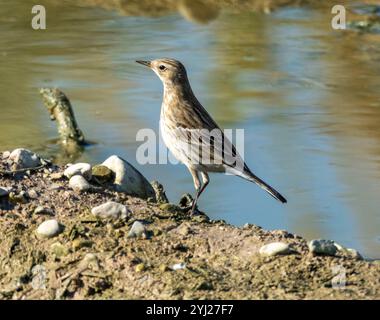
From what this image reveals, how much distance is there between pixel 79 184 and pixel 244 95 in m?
4.38

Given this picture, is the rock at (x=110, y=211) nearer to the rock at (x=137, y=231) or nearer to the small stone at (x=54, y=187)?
the rock at (x=137, y=231)

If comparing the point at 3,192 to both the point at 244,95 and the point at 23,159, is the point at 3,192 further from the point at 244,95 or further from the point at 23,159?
the point at 244,95

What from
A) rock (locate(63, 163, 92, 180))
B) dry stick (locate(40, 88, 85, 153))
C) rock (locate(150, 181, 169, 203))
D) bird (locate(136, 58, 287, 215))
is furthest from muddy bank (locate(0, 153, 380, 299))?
dry stick (locate(40, 88, 85, 153))

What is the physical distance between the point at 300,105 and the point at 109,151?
7.83 ft

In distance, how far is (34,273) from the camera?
22.2 feet

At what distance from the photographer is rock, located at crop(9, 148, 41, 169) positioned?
8.05 metres

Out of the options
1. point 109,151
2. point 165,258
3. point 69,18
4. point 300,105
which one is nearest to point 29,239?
point 165,258

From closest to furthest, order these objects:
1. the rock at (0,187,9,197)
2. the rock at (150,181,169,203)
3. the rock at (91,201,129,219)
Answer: the rock at (91,201,129,219) < the rock at (0,187,9,197) < the rock at (150,181,169,203)

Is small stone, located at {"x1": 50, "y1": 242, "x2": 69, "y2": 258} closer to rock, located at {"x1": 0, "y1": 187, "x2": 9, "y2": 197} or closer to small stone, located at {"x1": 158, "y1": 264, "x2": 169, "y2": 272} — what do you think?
small stone, located at {"x1": 158, "y1": 264, "x2": 169, "y2": 272}

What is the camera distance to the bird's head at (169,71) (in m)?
8.88

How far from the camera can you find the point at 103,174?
8078 millimetres

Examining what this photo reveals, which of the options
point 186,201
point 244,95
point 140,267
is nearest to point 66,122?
point 244,95

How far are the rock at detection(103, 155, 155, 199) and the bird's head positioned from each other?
95cm

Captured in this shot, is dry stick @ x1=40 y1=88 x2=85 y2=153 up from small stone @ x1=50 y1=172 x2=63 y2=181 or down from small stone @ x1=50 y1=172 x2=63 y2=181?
down
